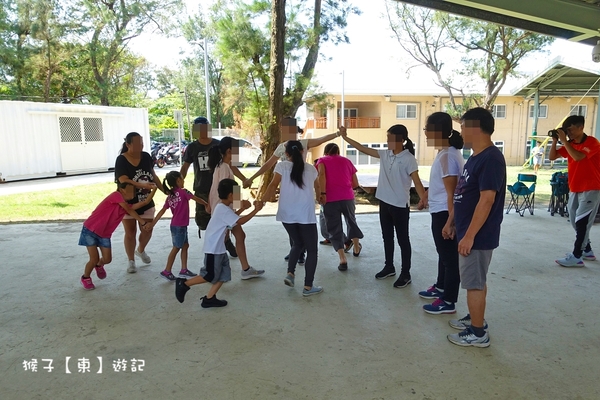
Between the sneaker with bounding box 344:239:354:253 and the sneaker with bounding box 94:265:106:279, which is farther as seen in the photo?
the sneaker with bounding box 344:239:354:253

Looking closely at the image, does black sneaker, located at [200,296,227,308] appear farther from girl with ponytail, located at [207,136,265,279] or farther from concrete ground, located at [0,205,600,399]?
girl with ponytail, located at [207,136,265,279]

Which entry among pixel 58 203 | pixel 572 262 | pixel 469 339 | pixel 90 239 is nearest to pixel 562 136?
pixel 572 262

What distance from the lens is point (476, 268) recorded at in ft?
8.18

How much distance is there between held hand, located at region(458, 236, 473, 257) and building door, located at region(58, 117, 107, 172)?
49.2 ft

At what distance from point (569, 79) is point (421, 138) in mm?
7903

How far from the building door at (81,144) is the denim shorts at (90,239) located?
12.5 metres

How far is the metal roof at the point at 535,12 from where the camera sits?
5.16m

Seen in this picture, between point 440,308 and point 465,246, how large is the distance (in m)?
0.88

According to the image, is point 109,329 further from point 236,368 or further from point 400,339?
point 400,339

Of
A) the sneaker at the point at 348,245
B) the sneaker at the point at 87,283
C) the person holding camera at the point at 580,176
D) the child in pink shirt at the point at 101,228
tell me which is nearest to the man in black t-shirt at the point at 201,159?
the child in pink shirt at the point at 101,228

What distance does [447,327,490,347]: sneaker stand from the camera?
2.62 metres

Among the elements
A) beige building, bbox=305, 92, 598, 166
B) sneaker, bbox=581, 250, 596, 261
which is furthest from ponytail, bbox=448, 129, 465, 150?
beige building, bbox=305, 92, 598, 166

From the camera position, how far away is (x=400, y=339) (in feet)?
8.98

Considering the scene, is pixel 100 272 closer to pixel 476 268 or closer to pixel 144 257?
pixel 144 257
